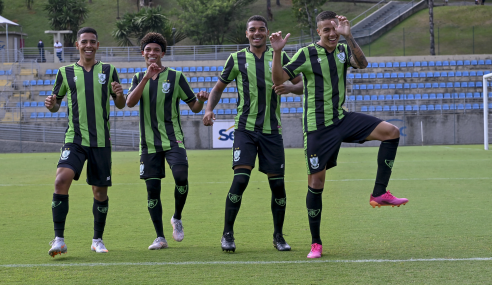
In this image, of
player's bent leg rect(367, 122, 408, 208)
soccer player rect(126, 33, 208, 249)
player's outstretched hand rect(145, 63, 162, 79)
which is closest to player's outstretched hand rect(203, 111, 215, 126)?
soccer player rect(126, 33, 208, 249)

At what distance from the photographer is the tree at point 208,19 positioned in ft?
164

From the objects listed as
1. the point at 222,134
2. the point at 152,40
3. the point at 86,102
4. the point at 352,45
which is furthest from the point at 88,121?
the point at 222,134

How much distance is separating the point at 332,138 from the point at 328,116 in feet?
0.65

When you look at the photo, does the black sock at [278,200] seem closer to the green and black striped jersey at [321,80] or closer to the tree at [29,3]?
the green and black striped jersey at [321,80]

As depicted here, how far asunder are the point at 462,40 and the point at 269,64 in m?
41.4

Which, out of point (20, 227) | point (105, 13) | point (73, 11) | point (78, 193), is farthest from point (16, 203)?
point (105, 13)

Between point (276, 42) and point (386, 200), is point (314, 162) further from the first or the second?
point (276, 42)

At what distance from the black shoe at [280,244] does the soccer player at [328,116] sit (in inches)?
12.4

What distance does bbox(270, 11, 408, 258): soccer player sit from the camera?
482 centimetres

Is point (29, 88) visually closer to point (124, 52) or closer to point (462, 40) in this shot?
point (124, 52)

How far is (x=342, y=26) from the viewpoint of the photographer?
4785 millimetres

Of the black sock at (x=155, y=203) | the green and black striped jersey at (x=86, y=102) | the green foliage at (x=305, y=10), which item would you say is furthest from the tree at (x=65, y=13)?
the black sock at (x=155, y=203)

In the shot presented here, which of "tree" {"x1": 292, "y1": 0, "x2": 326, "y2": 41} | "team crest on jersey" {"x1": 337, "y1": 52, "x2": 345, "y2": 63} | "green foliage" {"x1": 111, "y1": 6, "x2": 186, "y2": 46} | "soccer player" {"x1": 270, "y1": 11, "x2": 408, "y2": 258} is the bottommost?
"soccer player" {"x1": 270, "y1": 11, "x2": 408, "y2": 258}

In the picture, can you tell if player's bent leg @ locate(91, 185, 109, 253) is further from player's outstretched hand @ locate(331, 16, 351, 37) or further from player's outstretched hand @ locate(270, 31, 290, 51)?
player's outstretched hand @ locate(331, 16, 351, 37)
